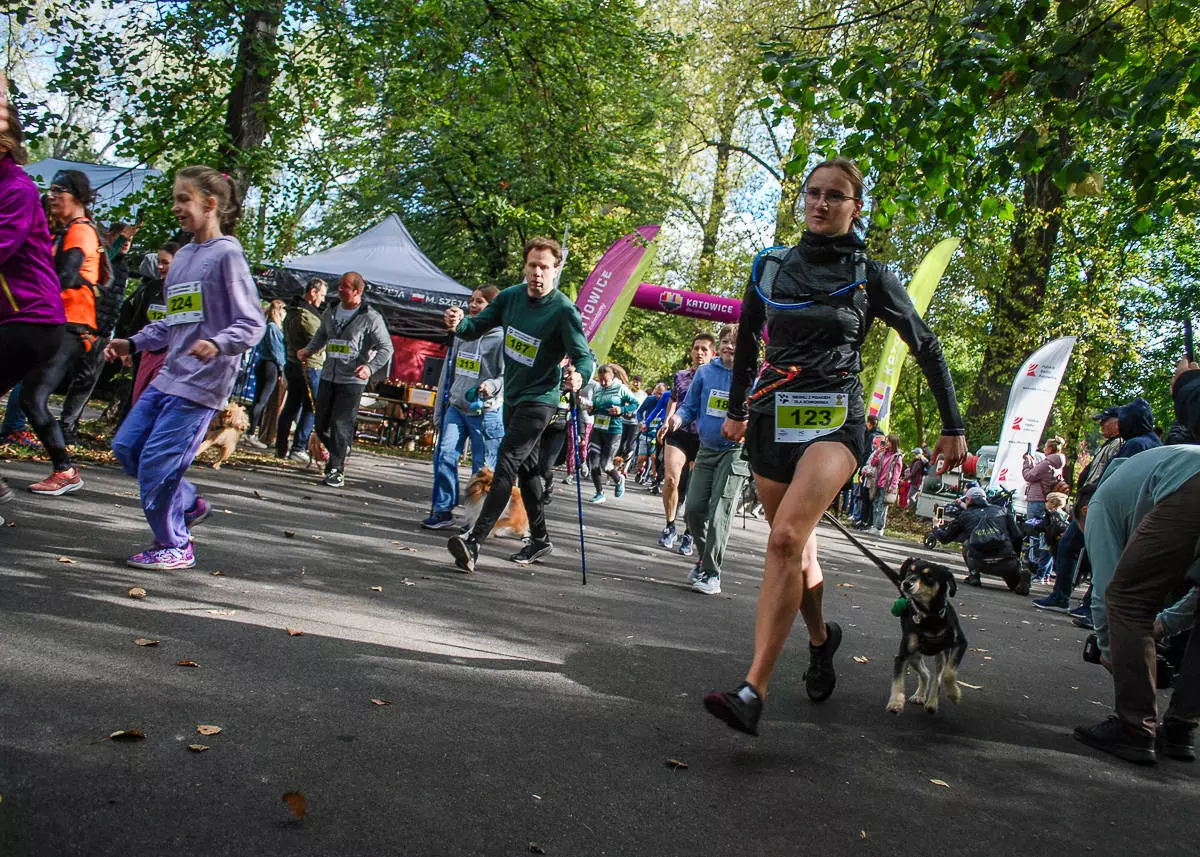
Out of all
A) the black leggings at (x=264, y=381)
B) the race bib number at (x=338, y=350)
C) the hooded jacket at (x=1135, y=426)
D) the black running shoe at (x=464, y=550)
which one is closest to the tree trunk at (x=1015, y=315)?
the hooded jacket at (x=1135, y=426)

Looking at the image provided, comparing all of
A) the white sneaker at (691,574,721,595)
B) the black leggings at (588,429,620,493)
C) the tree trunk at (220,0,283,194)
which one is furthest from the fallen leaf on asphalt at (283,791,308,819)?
the black leggings at (588,429,620,493)

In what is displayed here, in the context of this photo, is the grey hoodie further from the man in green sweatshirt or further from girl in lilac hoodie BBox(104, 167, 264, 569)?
girl in lilac hoodie BBox(104, 167, 264, 569)

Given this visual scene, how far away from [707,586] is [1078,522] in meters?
4.74

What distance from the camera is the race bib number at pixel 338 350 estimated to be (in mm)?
11500

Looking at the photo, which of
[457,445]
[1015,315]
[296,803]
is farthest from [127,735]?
[1015,315]

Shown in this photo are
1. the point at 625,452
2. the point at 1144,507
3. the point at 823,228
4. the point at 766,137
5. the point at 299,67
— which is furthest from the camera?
the point at 766,137

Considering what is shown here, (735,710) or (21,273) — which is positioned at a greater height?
(21,273)

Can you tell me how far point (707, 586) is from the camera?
8.41m

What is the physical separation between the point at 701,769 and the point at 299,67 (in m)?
11.0

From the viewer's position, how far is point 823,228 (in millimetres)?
4492

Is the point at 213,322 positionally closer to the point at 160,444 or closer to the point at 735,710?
the point at 160,444

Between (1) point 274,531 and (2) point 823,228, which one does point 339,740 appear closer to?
(2) point 823,228

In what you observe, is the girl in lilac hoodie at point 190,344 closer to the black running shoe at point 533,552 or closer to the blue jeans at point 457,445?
the black running shoe at point 533,552

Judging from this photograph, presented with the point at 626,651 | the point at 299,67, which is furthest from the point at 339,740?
the point at 299,67
